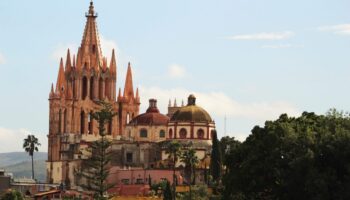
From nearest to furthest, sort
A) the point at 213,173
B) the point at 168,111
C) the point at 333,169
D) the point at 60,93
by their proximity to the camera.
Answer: the point at 333,169
the point at 213,173
the point at 60,93
the point at 168,111

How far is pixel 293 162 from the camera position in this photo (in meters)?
64.5

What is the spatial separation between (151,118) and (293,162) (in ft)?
265

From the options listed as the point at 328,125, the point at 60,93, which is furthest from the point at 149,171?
the point at 328,125

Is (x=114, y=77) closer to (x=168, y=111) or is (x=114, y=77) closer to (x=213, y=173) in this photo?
(x=168, y=111)

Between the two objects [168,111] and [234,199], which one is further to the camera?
[168,111]

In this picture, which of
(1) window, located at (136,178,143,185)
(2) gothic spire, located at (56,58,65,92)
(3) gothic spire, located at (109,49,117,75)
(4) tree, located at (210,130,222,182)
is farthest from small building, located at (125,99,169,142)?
(4) tree, located at (210,130,222,182)

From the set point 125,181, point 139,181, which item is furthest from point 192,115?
point 125,181

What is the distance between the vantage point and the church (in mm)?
138375

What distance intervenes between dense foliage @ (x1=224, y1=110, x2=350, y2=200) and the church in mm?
60902

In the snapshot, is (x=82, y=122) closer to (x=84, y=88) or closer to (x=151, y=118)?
(x=84, y=88)

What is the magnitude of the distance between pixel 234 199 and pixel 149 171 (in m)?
63.7

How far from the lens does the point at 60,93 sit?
5960 inches

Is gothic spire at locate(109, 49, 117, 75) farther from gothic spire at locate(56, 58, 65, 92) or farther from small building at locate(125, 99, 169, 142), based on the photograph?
small building at locate(125, 99, 169, 142)

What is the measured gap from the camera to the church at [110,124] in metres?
138
